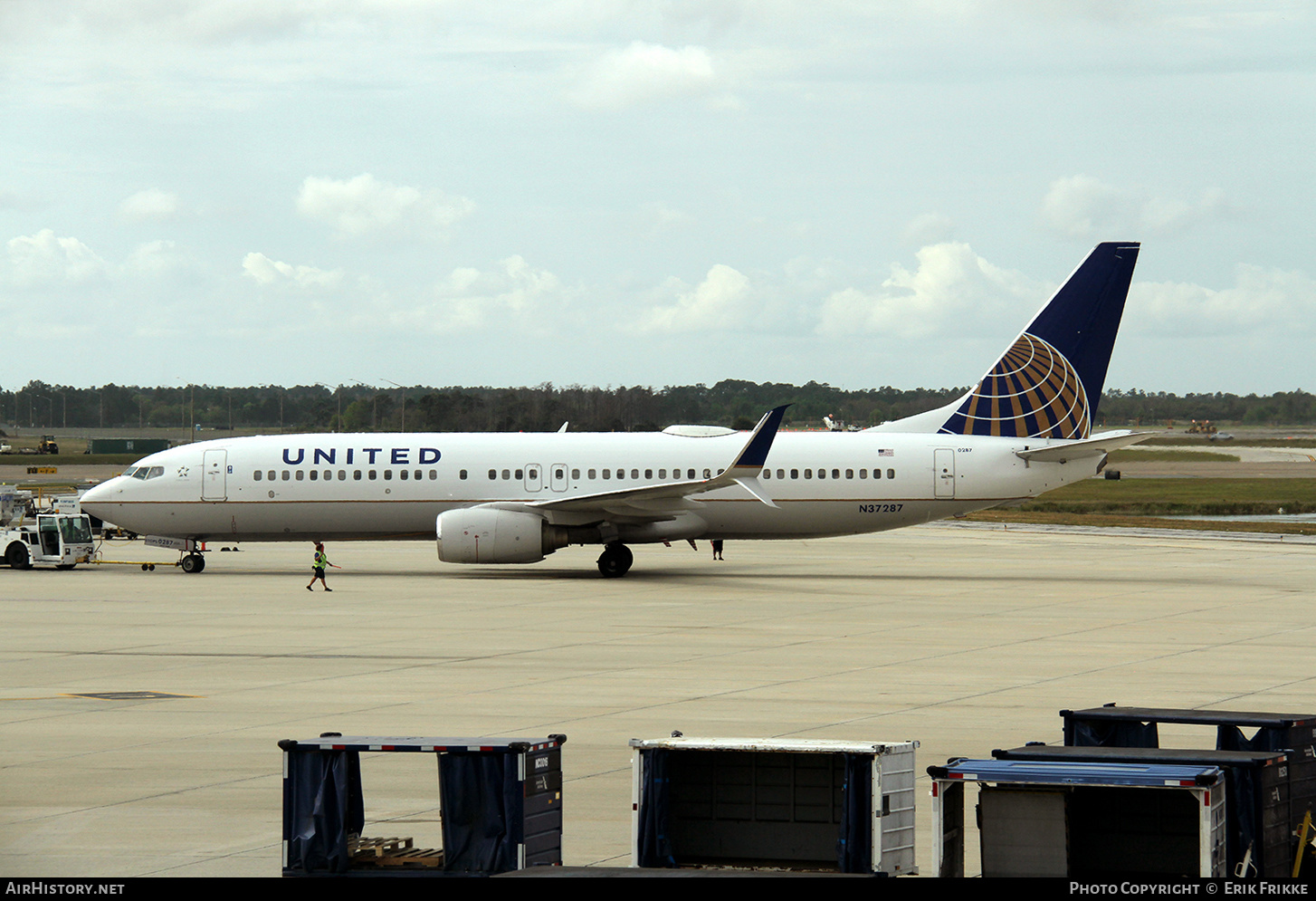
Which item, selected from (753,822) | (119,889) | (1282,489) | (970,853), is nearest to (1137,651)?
(970,853)

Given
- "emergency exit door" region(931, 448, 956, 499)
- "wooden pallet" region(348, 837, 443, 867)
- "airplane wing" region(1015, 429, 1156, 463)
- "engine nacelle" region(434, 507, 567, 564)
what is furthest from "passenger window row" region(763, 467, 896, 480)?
"wooden pallet" region(348, 837, 443, 867)

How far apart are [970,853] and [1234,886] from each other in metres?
3.55

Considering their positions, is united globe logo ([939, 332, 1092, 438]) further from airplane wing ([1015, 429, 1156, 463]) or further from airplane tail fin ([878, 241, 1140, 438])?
airplane wing ([1015, 429, 1156, 463])

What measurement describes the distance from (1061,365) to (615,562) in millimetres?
13733

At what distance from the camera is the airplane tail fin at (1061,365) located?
40.0m

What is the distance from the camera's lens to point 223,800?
13.4m

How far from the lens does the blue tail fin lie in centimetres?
4000

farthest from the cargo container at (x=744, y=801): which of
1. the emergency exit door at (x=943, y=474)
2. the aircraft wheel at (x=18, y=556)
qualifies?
the aircraft wheel at (x=18, y=556)

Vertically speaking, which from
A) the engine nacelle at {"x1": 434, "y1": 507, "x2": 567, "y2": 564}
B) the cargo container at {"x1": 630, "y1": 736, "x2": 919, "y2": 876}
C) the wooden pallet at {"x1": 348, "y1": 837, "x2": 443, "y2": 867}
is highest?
the engine nacelle at {"x1": 434, "y1": 507, "x2": 567, "y2": 564}

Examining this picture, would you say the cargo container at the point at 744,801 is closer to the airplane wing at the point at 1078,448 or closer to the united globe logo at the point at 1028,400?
the airplane wing at the point at 1078,448

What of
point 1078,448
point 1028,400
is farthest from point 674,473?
point 1078,448

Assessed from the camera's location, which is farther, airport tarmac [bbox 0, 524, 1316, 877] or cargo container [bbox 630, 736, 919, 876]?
airport tarmac [bbox 0, 524, 1316, 877]

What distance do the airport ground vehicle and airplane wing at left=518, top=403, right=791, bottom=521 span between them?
14.2 m

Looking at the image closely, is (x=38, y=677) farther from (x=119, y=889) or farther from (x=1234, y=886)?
(x=1234, y=886)
